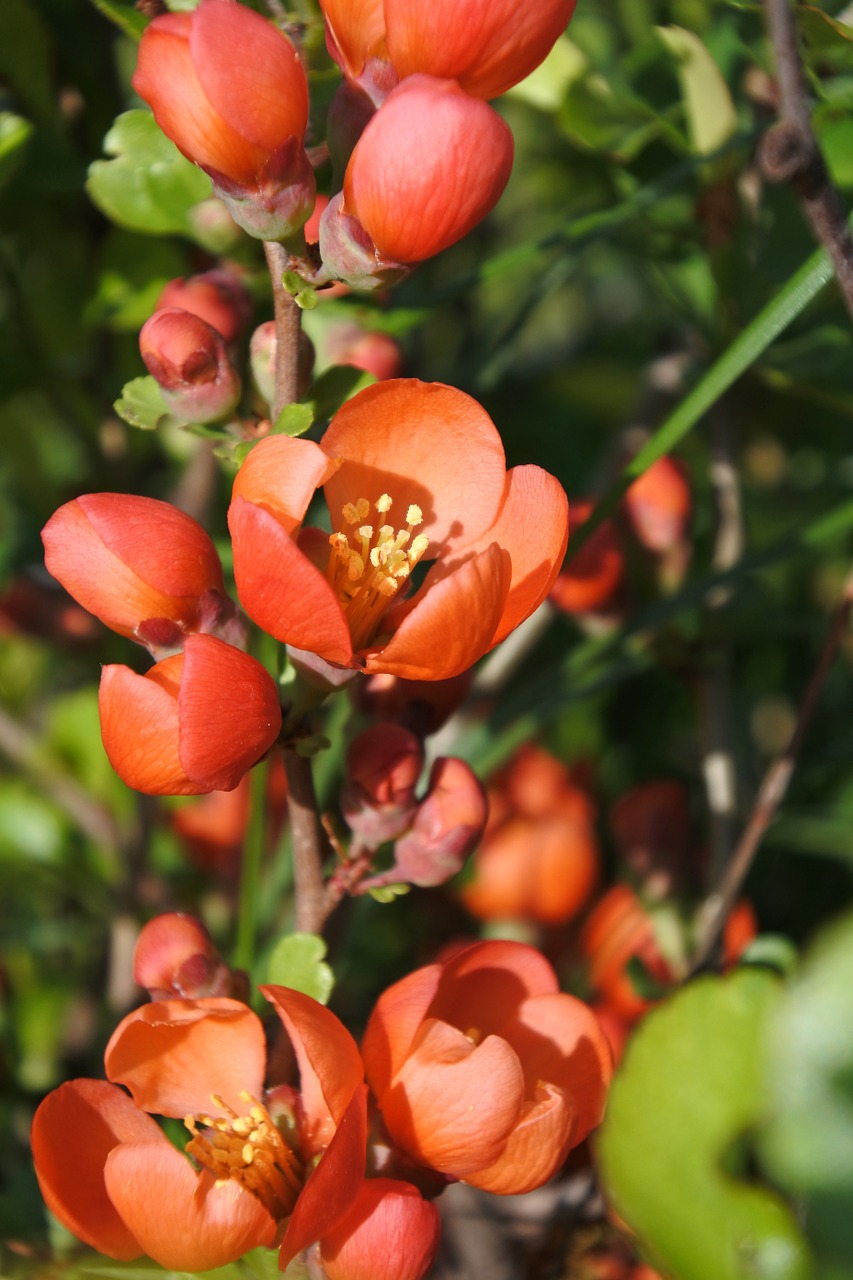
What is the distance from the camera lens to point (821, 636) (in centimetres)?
103

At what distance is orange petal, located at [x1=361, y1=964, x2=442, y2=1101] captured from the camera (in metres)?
0.50

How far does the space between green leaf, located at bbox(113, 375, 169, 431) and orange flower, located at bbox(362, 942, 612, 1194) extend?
0.86 ft

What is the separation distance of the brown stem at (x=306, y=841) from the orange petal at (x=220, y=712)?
61mm

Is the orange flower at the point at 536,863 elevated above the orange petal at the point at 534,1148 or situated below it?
below

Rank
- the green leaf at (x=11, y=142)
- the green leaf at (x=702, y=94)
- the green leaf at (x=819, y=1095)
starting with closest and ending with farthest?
the green leaf at (x=819, y=1095)
the green leaf at (x=11, y=142)
the green leaf at (x=702, y=94)

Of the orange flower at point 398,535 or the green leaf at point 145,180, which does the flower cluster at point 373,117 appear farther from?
the green leaf at point 145,180

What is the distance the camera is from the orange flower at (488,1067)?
470 mm

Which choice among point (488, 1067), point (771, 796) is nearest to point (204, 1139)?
point (488, 1067)

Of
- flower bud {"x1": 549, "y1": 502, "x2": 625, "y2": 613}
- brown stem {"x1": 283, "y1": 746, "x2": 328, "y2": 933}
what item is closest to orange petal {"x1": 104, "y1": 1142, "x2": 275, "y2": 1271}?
brown stem {"x1": 283, "y1": 746, "x2": 328, "y2": 933}

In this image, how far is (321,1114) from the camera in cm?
52

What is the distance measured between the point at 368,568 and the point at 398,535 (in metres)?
0.02

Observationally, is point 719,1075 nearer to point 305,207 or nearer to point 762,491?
point 305,207

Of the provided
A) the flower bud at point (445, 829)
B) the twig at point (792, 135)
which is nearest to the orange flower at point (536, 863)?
the flower bud at point (445, 829)

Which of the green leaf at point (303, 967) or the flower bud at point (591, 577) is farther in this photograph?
the flower bud at point (591, 577)
